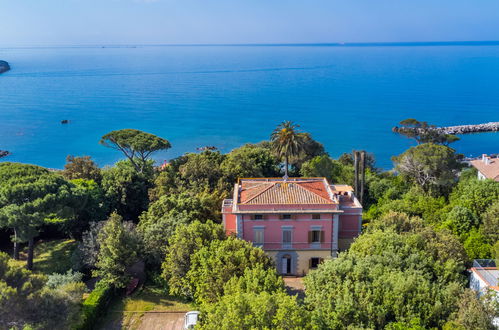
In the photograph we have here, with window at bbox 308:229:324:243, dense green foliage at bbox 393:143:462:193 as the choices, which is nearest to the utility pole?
dense green foliage at bbox 393:143:462:193

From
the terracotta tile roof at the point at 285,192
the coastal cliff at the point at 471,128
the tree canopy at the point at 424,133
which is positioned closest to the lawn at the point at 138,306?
the terracotta tile roof at the point at 285,192

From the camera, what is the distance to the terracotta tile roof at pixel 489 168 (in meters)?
43.9

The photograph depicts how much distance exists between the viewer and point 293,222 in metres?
31.0

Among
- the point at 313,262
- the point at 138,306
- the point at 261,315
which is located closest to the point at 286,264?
the point at 313,262

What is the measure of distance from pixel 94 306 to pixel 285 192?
15.6 metres

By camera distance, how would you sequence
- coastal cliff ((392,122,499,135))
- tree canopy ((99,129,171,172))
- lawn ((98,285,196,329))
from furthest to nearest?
coastal cliff ((392,122,499,135)), tree canopy ((99,129,171,172)), lawn ((98,285,196,329))

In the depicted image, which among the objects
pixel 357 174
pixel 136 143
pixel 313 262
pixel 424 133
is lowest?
pixel 313 262

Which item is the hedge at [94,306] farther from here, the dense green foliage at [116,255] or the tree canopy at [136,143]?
the tree canopy at [136,143]

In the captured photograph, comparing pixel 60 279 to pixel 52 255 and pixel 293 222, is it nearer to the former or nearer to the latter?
pixel 52 255

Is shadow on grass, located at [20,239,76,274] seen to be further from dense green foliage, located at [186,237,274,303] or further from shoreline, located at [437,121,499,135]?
shoreline, located at [437,121,499,135]

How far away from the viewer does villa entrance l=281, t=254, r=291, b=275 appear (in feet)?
104

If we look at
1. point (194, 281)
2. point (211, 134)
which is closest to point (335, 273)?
point (194, 281)

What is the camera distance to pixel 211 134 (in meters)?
93.6

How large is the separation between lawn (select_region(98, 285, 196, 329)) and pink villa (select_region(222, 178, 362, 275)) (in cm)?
692
